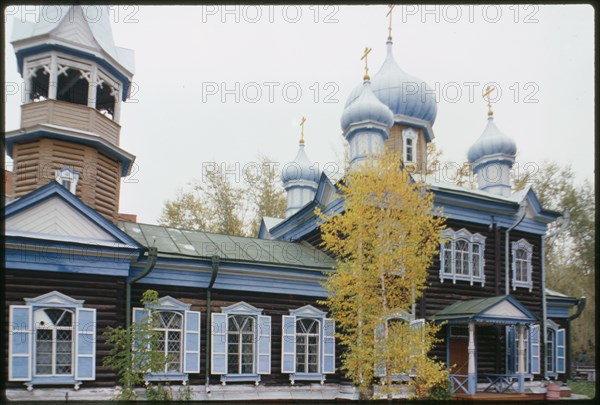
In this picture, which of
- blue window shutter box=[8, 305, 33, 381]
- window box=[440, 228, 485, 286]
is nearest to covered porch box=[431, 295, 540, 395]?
window box=[440, 228, 485, 286]

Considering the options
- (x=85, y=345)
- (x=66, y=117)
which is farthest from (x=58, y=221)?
(x=66, y=117)

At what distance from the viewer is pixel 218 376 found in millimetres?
14625

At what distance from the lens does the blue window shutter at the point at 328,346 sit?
15977mm

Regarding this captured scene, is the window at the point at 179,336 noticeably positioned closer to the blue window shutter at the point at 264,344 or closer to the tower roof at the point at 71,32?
the blue window shutter at the point at 264,344

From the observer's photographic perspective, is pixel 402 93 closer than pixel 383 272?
No

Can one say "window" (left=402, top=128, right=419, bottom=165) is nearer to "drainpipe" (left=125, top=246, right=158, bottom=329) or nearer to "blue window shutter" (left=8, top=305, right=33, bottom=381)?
"drainpipe" (left=125, top=246, right=158, bottom=329)

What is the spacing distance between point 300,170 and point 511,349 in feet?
36.3

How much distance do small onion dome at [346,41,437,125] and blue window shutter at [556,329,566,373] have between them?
929 centimetres

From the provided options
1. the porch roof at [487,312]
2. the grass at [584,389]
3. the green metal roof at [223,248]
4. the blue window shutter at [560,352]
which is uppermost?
the green metal roof at [223,248]

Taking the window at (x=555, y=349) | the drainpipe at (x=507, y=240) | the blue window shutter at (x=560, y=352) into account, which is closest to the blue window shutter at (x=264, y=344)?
the drainpipe at (x=507, y=240)

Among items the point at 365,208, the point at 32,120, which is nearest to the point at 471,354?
the point at 365,208

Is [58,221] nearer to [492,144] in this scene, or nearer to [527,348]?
[527,348]

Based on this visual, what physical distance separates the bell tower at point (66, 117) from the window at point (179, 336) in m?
3.14

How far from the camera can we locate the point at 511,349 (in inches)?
739
